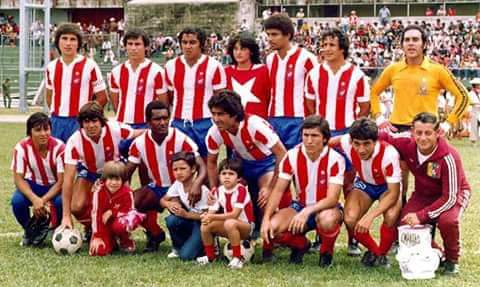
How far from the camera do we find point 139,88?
760cm

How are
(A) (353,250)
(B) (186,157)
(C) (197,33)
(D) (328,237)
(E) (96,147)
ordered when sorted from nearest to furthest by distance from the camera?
(D) (328,237)
(B) (186,157)
(A) (353,250)
(E) (96,147)
(C) (197,33)

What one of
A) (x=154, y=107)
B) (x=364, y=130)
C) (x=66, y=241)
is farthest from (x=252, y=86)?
(x=66, y=241)

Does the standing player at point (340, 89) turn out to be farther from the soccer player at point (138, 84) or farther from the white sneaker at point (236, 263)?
the soccer player at point (138, 84)

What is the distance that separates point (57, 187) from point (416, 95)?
10.2ft

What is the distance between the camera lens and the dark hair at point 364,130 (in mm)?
6117

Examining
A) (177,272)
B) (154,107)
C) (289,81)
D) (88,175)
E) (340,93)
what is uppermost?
(289,81)

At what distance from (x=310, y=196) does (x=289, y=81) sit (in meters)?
1.33

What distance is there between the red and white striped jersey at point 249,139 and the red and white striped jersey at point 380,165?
2.20ft

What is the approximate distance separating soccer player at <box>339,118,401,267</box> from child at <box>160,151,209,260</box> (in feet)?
3.92

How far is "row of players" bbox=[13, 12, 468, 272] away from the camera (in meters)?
6.88

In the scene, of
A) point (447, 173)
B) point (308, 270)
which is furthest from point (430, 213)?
point (308, 270)

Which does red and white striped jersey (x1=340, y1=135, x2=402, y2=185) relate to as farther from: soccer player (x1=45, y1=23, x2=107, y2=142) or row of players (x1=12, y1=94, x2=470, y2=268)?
soccer player (x1=45, y1=23, x2=107, y2=142)

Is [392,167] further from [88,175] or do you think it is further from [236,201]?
[88,175]

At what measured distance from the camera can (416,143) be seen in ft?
20.3
